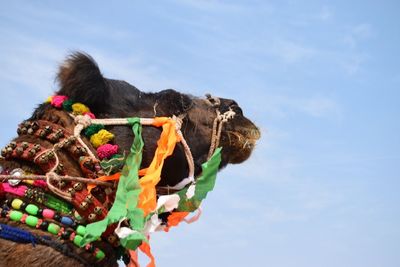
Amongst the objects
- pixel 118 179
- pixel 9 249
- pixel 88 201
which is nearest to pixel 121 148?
pixel 118 179

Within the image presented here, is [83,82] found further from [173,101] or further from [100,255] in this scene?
[100,255]

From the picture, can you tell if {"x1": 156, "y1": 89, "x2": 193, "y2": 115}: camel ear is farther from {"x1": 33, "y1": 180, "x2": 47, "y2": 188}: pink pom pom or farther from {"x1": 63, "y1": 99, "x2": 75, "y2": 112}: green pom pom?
{"x1": 33, "y1": 180, "x2": 47, "y2": 188}: pink pom pom

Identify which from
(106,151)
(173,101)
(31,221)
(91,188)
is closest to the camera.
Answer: (31,221)

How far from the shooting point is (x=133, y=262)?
4383 mm

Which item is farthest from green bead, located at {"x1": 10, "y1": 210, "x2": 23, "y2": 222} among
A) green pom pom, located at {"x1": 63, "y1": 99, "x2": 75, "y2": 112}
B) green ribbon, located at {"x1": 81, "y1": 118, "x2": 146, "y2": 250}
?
green pom pom, located at {"x1": 63, "y1": 99, "x2": 75, "y2": 112}

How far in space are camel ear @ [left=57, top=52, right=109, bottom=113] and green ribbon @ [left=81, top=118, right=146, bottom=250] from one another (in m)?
0.48

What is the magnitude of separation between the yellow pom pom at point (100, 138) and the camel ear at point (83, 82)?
0.95 ft

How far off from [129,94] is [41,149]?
99cm

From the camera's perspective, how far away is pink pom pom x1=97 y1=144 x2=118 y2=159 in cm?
415

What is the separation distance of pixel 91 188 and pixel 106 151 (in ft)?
0.94

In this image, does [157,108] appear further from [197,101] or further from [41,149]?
[41,149]

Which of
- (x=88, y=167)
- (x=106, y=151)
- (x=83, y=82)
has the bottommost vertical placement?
(x=88, y=167)

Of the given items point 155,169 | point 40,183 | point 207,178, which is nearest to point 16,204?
point 40,183

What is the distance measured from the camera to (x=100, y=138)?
4.23 meters
